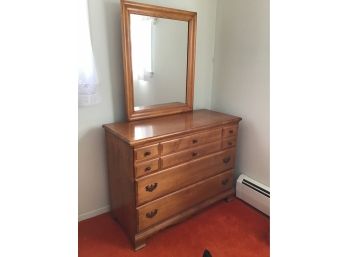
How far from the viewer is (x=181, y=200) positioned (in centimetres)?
188

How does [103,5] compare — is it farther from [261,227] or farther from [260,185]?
[261,227]

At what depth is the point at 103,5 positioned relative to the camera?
5.41ft

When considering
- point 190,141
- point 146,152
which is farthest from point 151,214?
point 190,141

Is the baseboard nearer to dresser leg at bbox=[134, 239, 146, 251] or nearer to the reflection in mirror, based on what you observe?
dresser leg at bbox=[134, 239, 146, 251]

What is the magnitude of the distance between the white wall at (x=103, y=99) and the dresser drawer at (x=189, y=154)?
0.55 metres

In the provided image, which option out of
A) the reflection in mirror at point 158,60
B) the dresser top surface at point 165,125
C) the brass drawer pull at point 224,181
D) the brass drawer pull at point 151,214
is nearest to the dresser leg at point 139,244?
the brass drawer pull at point 151,214

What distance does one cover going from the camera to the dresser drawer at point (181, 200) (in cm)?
169

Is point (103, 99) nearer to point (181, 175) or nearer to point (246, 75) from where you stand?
point (181, 175)

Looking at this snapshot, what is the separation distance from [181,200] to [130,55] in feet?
3.96

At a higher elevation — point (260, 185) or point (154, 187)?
point (154, 187)
